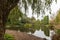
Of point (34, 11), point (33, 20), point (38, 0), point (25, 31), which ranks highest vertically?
point (38, 0)

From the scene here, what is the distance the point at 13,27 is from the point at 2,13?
4.77 m

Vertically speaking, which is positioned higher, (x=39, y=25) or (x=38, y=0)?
(x=38, y=0)

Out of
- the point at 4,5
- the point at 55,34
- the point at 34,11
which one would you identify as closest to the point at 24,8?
the point at 34,11

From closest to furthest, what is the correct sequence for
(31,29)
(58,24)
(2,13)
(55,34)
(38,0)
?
(2,13) < (38,0) < (55,34) < (58,24) < (31,29)

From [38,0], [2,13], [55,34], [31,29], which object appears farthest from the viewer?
[31,29]

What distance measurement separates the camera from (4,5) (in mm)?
3604

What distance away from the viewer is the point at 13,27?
8.33 meters

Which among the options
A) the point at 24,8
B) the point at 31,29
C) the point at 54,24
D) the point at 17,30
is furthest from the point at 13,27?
the point at 24,8

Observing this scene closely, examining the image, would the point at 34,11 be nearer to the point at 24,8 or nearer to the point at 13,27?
the point at 24,8

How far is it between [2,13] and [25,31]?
456cm

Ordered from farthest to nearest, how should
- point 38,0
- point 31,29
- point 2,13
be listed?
point 31,29
point 38,0
point 2,13

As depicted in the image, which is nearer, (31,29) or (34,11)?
(34,11)

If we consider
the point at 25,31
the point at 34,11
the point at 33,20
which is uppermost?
the point at 34,11

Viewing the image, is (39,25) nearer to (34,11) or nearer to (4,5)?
(34,11)
